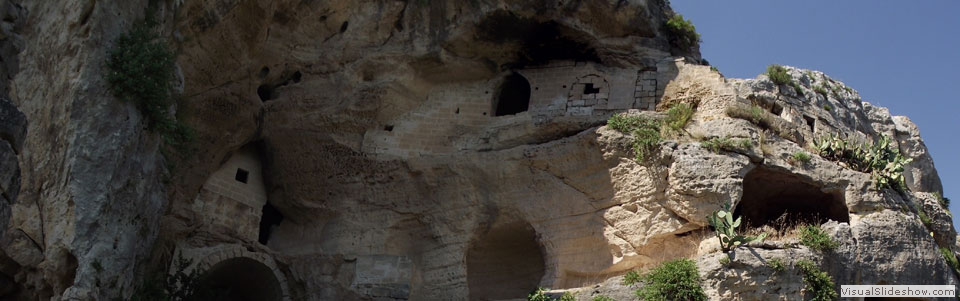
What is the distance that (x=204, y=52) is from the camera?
16.9 m

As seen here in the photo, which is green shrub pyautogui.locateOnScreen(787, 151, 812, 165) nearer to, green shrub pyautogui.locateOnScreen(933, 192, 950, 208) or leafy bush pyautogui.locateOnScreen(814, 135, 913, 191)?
leafy bush pyautogui.locateOnScreen(814, 135, 913, 191)

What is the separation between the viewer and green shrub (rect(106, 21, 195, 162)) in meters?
14.3

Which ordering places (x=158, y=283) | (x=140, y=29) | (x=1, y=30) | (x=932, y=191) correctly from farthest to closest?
Answer: (x=932, y=191)
(x=158, y=283)
(x=140, y=29)
(x=1, y=30)

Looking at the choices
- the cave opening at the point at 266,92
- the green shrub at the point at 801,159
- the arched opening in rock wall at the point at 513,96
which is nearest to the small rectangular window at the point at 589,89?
the arched opening in rock wall at the point at 513,96

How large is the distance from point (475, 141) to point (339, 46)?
8.77 ft

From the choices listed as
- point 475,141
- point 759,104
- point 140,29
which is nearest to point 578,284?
point 475,141

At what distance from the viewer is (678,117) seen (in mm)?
18000

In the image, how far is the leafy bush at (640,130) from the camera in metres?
17.3

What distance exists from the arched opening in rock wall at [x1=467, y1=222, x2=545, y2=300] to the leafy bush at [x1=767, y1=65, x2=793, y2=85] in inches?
188

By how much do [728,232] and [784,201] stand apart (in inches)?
104

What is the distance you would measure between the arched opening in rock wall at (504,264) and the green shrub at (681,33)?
14.2 feet

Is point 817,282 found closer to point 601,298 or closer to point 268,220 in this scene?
point 601,298

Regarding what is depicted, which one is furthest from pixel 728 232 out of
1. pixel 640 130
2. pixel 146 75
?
pixel 146 75

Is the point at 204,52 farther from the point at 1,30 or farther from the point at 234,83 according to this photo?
the point at 1,30
